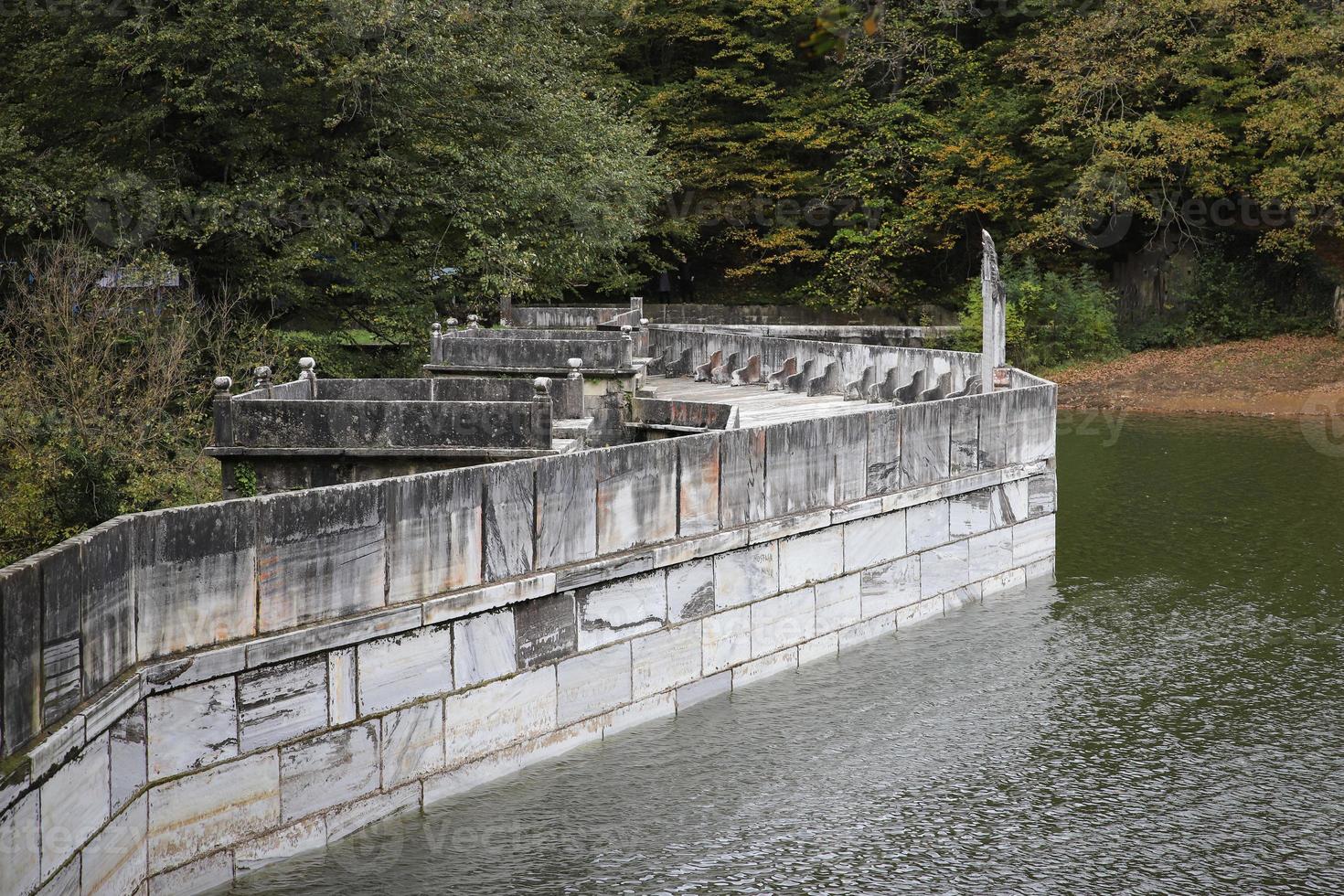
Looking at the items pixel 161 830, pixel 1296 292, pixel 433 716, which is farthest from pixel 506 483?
pixel 1296 292

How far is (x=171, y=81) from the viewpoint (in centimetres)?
2375

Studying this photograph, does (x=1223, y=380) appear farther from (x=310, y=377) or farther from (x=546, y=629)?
(x=546, y=629)

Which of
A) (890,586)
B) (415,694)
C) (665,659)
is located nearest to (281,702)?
(415,694)

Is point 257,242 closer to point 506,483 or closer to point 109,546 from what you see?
point 506,483

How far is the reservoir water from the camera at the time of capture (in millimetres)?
8836

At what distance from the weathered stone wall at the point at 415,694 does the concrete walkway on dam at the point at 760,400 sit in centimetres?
495

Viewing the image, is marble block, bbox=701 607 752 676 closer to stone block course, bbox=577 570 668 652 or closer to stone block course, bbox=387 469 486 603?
stone block course, bbox=577 570 668 652

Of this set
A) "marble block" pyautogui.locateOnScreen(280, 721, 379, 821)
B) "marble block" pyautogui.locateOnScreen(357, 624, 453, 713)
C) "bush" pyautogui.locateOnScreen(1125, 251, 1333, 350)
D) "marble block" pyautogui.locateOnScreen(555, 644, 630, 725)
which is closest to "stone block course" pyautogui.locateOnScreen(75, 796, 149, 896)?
"marble block" pyautogui.locateOnScreen(280, 721, 379, 821)

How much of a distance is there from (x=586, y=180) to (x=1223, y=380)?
53.9 feet

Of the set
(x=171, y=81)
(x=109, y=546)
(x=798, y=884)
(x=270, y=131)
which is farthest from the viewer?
(x=270, y=131)

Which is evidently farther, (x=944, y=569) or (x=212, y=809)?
(x=944, y=569)

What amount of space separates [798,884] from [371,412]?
6029mm

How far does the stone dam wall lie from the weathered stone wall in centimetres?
2

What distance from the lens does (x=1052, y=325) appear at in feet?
124
